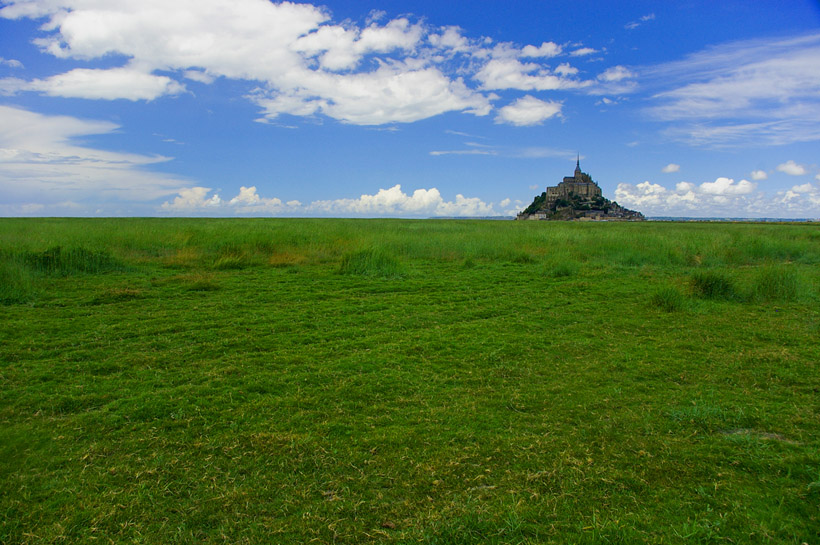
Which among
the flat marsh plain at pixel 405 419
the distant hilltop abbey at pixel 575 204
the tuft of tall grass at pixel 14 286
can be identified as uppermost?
the distant hilltop abbey at pixel 575 204

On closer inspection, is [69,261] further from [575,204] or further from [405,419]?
[575,204]

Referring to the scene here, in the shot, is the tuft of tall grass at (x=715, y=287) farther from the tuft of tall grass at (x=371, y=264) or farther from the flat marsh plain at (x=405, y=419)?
the tuft of tall grass at (x=371, y=264)

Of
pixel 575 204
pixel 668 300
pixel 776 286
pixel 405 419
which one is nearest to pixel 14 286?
pixel 405 419

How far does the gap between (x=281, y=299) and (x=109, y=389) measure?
4.90 m

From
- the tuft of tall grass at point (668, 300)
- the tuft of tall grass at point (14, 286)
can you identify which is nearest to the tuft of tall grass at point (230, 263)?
the tuft of tall grass at point (14, 286)

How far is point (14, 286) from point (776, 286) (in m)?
16.3

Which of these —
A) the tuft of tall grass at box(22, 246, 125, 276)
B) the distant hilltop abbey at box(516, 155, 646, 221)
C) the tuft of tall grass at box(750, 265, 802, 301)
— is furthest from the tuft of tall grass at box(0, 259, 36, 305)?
the distant hilltop abbey at box(516, 155, 646, 221)

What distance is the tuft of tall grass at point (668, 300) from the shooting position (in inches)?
342

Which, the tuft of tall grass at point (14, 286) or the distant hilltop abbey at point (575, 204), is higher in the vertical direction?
the distant hilltop abbey at point (575, 204)

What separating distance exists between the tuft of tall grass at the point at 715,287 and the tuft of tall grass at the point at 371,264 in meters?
7.43

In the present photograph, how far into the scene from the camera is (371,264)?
1334 centimetres

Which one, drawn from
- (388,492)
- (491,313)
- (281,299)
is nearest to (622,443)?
(388,492)

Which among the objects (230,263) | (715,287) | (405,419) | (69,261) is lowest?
(405,419)

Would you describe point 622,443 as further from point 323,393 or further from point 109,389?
point 109,389
